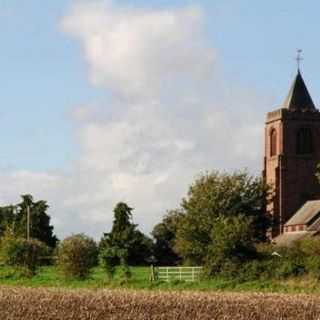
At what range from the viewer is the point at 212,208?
87.6 meters

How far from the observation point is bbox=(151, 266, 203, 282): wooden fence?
62781 mm

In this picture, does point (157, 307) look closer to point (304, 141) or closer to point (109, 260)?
point (109, 260)

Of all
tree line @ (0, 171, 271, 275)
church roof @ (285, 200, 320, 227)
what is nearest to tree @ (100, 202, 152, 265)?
tree line @ (0, 171, 271, 275)

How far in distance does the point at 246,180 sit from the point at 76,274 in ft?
118

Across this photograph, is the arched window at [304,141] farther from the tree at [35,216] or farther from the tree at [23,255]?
the tree at [23,255]

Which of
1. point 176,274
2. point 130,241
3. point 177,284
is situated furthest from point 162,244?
point 177,284

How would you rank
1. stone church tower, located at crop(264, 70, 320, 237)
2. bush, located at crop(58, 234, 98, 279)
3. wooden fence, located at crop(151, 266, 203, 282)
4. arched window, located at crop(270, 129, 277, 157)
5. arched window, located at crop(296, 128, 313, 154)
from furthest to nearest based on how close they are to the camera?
arched window, located at crop(270, 129, 277, 157) → arched window, located at crop(296, 128, 313, 154) → stone church tower, located at crop(264, 70, 320, 237) → bush, located at crop(58, 234, 98, 279) → wooden fence, located at crop(151, 266, 203, 282)

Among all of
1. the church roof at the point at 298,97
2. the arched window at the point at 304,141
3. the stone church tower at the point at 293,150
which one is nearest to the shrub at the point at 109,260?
the stone church tower at the point at 293,150

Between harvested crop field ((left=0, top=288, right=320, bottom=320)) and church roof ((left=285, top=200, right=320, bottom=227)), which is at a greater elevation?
church roof ((left=285, top=200, right=320, bottom=227))

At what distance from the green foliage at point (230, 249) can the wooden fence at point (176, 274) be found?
88cm

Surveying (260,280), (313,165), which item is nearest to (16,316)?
(260,280)

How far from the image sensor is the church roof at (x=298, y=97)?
416 feet

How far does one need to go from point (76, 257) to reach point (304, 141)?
64.6 metres

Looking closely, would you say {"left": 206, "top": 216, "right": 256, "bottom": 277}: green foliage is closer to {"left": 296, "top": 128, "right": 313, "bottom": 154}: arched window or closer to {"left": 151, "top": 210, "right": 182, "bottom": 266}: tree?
{"left": 151, "top": 210, "right": 182, "bottom": 266}: tree
